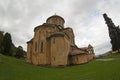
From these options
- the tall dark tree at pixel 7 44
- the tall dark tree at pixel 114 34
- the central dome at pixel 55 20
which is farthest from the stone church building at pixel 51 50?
the tall dark tree at pixel 7 44

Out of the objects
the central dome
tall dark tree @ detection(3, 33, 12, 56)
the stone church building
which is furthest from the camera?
tall dark tree @ detection(3, 33, 12, 56)

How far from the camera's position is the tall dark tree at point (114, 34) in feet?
114

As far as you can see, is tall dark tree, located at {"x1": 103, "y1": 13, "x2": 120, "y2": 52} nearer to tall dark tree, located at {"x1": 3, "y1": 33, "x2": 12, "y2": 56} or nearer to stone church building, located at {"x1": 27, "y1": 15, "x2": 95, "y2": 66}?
stone church building, located at {"x1": 27, "y1": 15, "x2": 95, "y2": 66}

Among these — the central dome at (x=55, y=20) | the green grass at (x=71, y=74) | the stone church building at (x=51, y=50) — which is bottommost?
the green grass at (x=71, y=74)

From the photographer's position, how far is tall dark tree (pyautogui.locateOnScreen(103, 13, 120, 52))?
34844 millimetres

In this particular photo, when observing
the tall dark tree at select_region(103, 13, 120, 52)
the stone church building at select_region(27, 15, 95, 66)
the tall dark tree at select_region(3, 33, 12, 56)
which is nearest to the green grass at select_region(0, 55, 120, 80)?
the stone church building at select_region(27, 15, 95, 66)

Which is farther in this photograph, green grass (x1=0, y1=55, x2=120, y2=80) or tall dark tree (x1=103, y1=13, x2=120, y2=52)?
tall dark tree (x1=103, y1=13, x2=120, y2=52)

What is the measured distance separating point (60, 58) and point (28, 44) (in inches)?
405

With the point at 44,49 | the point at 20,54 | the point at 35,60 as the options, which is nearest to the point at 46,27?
the point at 44,49

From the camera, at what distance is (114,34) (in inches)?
1407

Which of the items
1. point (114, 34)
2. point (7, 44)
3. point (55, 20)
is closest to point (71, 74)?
point (55, 20)

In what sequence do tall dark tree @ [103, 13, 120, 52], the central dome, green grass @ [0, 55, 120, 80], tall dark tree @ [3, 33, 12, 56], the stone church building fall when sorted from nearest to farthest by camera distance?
green grass @ [0, 55, 120, 80] → the stone church building → tall dark tree @ [103, 13, 120, 52] → the central dome → tall dark tree @ [3, 33, 12, 56]

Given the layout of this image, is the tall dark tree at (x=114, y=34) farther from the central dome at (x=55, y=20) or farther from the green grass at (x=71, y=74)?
the green grass at (x=71, y=74)

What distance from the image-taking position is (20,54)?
161 ft
